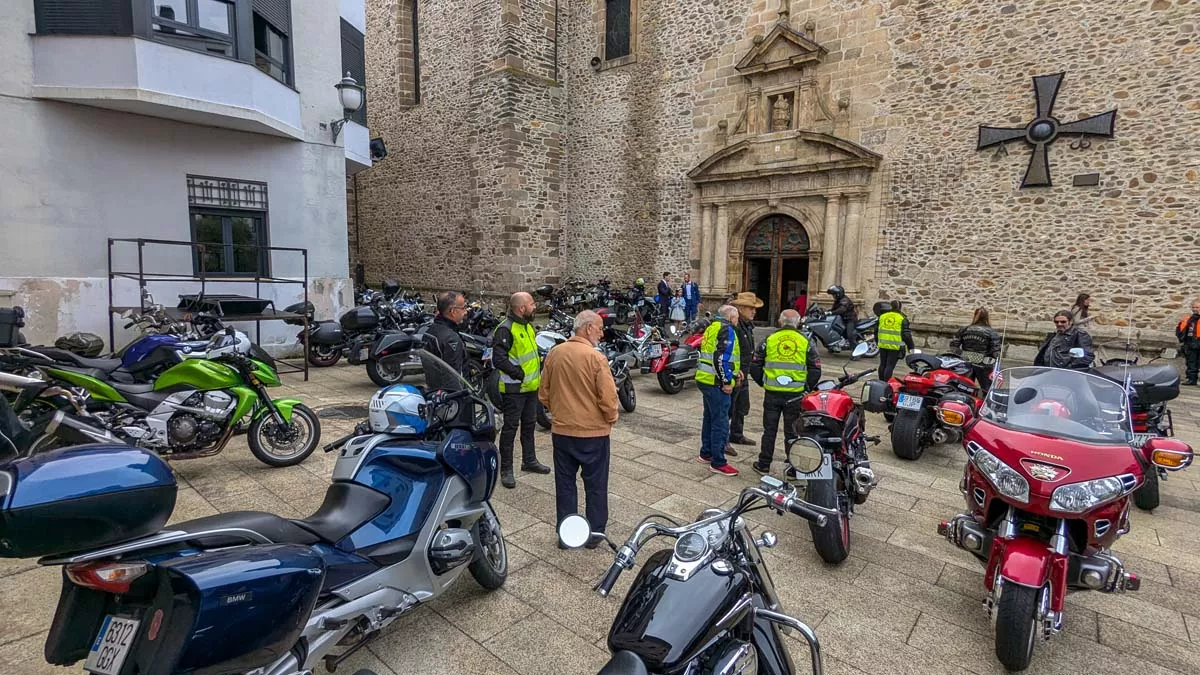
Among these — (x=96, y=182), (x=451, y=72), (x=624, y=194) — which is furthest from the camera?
(x=451, y=72)

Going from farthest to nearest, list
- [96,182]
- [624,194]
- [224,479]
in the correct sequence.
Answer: [624,194] < [96,182] < [224,479]

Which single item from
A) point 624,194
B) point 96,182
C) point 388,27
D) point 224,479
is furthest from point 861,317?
point 388,27

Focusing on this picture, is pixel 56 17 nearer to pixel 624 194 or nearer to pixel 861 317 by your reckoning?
pixel 624 194

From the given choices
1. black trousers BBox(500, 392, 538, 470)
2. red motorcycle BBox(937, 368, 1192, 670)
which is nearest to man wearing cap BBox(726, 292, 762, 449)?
black trousers BBox(500, 392, 538, 470)

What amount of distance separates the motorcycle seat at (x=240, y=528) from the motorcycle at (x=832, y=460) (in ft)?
8.44

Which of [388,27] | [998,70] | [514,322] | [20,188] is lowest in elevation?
[514,322]

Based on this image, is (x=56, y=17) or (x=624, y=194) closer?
(x=56, y=17)

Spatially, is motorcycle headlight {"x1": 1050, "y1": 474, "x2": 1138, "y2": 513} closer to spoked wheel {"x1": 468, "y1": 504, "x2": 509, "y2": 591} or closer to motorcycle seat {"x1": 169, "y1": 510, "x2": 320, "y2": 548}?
spoked wheel {"x1": 468, "y1": 504, "x2": 509, "y2": 591}

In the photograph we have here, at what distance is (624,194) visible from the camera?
17.4 meters

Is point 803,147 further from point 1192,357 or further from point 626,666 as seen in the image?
point 626,666

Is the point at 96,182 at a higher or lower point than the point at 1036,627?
higher

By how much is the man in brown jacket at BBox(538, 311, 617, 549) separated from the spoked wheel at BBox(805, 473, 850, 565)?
4.19 feet

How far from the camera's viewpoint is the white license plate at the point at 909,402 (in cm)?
573

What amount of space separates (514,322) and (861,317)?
10525 millimetres
